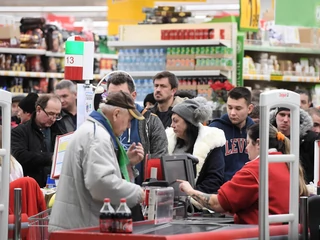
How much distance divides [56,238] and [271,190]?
1.33 meters

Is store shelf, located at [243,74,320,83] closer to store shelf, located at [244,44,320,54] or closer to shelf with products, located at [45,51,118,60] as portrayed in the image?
store shelf, located at [244,44,320,54]

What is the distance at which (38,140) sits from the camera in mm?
8172

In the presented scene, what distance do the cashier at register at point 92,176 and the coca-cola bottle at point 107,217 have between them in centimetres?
33

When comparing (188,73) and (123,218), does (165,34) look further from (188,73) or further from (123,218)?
(123,218)

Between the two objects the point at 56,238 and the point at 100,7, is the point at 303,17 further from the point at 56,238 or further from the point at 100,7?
the point at 100,7

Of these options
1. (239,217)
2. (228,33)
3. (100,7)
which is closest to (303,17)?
(228,33)

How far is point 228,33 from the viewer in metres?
12.1

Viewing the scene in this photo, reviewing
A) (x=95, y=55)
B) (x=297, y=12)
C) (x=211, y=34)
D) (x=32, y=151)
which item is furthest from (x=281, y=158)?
(x=95, y=55)

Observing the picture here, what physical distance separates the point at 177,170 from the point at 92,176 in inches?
39.4

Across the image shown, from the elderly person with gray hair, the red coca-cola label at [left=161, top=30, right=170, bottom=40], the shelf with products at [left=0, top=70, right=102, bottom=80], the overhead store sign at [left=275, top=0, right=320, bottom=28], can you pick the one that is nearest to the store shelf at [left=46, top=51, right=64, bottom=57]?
the shelf with products at [left=0, top=70, right=102, bottom=80]

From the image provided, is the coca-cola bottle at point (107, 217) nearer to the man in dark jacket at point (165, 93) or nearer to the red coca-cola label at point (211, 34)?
the man in dark jacket at point (165, 93)

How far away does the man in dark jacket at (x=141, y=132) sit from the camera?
606 cm

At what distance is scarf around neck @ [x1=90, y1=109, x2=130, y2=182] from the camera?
4.80 meters

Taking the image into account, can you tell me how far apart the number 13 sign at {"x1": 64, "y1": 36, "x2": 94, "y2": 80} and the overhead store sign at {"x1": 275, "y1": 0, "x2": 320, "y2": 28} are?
147 inches
